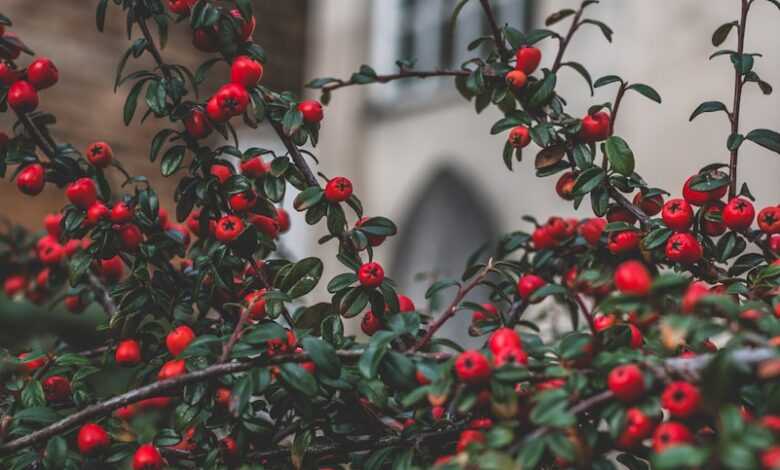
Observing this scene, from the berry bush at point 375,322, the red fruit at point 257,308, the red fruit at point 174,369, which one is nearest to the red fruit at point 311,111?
the berry bush at point 375,322

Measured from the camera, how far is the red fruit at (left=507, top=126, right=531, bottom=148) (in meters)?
0.95

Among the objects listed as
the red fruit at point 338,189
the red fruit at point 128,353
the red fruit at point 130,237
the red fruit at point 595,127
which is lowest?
the red fruit at point 128,353

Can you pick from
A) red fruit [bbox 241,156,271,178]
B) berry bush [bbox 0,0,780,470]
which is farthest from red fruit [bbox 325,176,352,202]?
red fruit [bbox 241,156,271,178]

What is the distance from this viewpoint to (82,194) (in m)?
0.96

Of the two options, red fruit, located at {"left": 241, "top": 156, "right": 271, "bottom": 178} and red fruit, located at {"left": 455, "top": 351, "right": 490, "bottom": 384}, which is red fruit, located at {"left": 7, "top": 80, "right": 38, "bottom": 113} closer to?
red fruit, located at {"left": 241, "top": 156, "right": 271, "bottom": 178}

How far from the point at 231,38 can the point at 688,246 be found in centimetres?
56

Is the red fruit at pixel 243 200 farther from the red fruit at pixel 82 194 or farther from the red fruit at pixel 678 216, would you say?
the red fruit at pixel 678 216

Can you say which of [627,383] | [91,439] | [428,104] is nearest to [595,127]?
[627,383]

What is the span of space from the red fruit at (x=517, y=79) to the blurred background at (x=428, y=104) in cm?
377

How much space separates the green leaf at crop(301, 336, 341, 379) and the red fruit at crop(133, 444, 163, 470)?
0.20 meters

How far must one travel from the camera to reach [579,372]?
2.18 feet

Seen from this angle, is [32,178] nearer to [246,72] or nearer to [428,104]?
[246,72]

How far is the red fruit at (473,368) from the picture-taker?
657 millimetres

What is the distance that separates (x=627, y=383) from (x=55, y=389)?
0.64 meters
